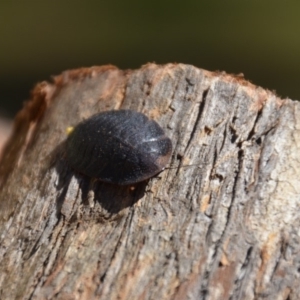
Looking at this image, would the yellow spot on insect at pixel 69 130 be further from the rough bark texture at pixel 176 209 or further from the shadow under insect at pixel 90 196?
the shadow under insect at pixel 90 196

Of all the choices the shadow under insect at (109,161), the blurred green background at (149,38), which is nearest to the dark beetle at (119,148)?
the shadow under insect at (109,161)

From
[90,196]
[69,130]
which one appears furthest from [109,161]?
[69,130]

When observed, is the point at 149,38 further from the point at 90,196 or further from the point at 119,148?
the point at 90,196

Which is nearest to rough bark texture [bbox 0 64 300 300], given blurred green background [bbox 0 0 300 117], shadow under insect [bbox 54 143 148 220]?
shadow under insect [bbox 54 143 148 220]

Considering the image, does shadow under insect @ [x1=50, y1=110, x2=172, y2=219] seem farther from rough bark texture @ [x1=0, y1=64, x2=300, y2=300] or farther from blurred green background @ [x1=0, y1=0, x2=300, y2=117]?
blurred green background @ [x1=0, y1=0, x2=300, y2=117]

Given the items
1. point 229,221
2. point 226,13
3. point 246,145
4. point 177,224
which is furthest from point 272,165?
point 226,13
